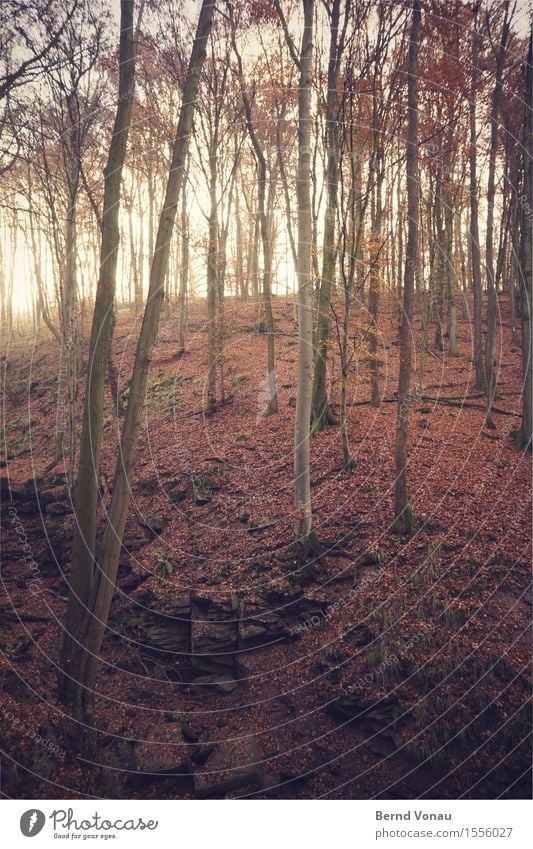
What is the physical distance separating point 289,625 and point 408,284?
21.5 ft

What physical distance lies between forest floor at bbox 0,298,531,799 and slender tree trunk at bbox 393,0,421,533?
412 mm

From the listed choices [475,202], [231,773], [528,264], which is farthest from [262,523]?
[475,202]

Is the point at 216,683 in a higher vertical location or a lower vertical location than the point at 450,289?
lower

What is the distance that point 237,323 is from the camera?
2303 cm

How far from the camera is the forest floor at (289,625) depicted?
211 inches

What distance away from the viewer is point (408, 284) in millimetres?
8422

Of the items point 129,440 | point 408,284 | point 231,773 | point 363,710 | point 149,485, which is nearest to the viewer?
point 231,773

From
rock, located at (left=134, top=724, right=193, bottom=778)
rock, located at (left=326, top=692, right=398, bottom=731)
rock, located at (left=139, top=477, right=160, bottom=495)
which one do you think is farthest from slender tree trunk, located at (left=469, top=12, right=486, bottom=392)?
rock, located at (left=134, top=724, right=193, bottom=778)

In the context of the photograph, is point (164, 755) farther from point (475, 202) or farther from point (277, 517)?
point (475, 202)

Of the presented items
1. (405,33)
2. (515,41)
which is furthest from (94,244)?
(515,41)

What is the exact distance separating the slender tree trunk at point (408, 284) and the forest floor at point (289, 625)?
412 mm

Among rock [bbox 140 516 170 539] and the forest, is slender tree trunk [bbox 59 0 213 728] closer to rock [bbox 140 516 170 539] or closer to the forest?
the forest
